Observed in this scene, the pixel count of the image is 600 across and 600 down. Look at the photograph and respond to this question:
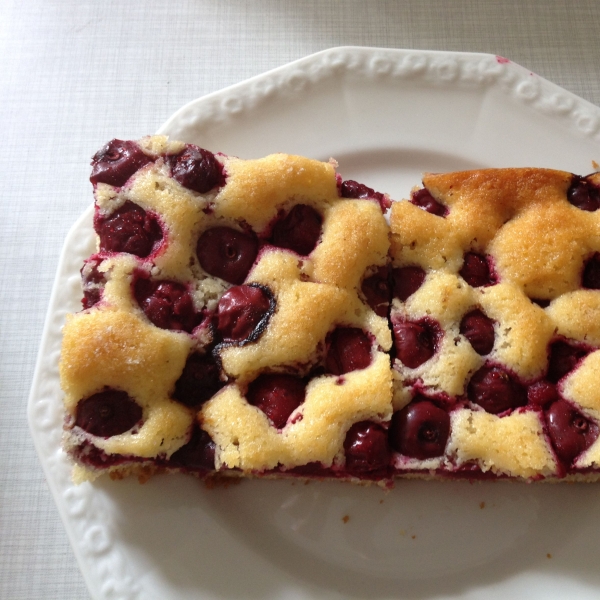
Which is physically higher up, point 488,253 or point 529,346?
point 488,253

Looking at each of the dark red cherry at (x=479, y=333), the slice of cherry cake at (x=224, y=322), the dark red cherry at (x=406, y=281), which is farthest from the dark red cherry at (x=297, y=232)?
the dark red cherry at (x=479, y=333)

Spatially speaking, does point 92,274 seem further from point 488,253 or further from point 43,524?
point 488,253

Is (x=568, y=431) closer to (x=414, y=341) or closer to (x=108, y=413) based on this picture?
(x=414, y=341)

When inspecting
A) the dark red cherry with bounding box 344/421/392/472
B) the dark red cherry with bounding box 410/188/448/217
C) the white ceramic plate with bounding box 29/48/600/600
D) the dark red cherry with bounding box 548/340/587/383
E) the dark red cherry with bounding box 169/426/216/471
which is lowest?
the white ceramic plate with bounding box 29/48/600/600

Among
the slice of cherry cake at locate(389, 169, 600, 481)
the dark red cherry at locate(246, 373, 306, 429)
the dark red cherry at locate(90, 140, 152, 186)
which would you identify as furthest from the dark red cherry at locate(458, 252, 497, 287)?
the dark red cherry at locate(90, 140, 152, 186)

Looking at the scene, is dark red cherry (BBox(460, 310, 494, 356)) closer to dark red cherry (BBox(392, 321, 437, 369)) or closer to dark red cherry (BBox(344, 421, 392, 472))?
dark red cherry (BBox(392, 321, 437, 369))

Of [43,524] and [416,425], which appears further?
[43,524]

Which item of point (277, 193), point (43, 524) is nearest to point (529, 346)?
point (277, 193)
